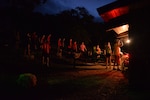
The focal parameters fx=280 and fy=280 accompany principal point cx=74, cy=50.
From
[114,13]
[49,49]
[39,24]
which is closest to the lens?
[49,49]

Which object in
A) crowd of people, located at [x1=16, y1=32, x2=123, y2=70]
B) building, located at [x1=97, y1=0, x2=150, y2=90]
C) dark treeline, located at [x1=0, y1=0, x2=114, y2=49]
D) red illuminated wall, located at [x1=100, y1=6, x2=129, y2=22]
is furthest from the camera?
dark treeline, located at [x1=0, y1=0, x2=114, y2=49]

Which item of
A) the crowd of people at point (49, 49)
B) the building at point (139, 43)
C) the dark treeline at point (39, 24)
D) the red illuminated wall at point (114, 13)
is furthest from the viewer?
the dark treeline at point (39, 24)

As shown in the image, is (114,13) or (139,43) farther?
(114,13)

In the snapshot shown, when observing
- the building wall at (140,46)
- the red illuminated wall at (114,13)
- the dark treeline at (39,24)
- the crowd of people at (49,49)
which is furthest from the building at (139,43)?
the dark treeline at (39,24)

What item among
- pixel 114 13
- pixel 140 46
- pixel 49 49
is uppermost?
pixel 114 13

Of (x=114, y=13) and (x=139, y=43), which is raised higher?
(x=114, y=13)

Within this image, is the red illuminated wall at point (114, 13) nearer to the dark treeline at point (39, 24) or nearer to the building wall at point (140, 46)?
the building wall at point (140, 46)

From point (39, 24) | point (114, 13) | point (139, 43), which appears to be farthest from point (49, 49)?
point (39, 24)

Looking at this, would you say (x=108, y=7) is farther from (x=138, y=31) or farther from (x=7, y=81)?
(x=7, y=81)

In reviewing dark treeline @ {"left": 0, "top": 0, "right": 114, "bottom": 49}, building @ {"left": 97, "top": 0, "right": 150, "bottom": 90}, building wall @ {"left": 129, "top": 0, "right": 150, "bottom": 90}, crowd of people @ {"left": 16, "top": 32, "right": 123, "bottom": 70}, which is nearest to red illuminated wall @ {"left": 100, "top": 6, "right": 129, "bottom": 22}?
crowd of people @ {"left": 16, "top": 32, "right": 123, "bottom": 70}

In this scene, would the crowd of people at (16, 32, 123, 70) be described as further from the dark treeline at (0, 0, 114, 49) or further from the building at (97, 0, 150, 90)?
the dark treeline at (0, 0, 114, 49)

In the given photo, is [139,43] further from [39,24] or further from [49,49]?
[39,24]

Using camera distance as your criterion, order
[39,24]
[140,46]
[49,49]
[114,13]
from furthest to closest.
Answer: [39,24]
[114,13]
[49,49]
[140,46]

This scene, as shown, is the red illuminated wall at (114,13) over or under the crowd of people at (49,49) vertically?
over
